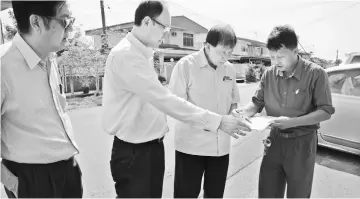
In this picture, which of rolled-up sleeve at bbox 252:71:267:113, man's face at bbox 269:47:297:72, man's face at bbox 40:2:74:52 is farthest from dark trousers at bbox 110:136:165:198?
man's face at bbox 269:47:297:72

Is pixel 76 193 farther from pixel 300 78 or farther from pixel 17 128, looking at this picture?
pixel 300 78

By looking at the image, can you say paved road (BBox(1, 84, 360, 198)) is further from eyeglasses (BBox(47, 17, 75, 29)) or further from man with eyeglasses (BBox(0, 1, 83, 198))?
eyeglasses (BBox(47, 17, 75, 29))

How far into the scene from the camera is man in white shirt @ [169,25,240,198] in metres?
1.96

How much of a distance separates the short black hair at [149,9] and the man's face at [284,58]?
0.83 meters

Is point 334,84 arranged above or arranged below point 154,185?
above

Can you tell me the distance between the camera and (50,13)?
128cm

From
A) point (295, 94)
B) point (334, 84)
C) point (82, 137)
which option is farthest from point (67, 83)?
point (295, 94)

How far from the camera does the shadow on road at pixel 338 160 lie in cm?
358

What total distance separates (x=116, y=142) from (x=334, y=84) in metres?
3.56

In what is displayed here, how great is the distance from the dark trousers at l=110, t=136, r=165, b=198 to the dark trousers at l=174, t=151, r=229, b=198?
1.17ft

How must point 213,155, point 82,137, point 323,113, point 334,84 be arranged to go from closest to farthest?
point 323,113 → point 213,155 → point 334,84 → point 82,137

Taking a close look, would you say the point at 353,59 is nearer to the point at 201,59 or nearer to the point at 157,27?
the point at 201,59

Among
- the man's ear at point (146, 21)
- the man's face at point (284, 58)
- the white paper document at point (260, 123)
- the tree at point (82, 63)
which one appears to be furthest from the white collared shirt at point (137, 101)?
the tree at point (82, 63)

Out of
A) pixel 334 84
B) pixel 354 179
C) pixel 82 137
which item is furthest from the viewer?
pixel 82 137
